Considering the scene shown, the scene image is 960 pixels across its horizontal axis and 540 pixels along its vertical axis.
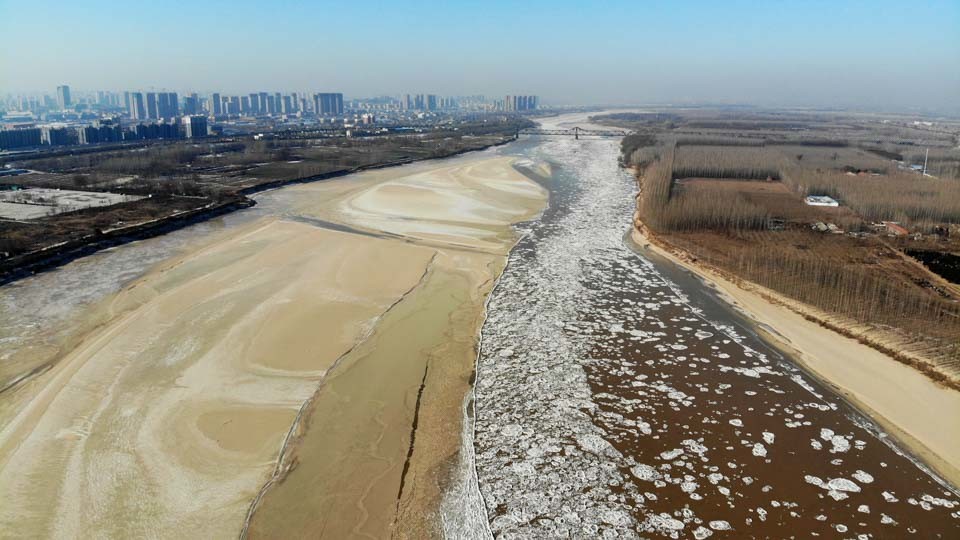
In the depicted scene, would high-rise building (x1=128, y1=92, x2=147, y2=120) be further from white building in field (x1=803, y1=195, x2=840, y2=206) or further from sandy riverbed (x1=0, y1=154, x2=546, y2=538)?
white building in field (x1=803, y1=195, x2=840, y2=206)

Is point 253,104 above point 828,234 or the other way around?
above

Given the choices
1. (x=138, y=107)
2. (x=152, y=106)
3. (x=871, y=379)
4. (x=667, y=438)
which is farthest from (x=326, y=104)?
(x=667, y=438)

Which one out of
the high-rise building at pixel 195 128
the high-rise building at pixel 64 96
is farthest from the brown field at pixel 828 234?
the high-rise building at pixel 64 96

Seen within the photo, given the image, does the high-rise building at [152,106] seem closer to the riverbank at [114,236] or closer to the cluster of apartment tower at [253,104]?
the cluster of apartment tower at [253,104]

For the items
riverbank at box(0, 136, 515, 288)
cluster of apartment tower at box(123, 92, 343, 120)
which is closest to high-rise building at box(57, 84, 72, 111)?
cluster of apartment tower at box(123, 92, 343, 120)

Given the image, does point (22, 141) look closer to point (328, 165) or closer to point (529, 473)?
point (328, 165)

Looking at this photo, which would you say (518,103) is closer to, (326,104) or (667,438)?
(326,104)

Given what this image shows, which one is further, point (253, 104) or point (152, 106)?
point (253, 104)
